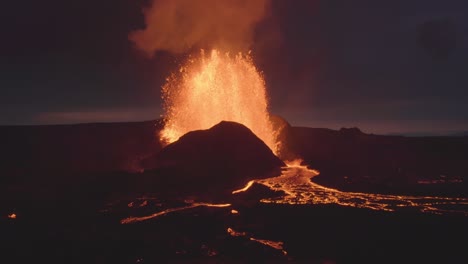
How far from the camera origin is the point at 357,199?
1156 inches

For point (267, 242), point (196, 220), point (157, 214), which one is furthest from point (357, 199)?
point (157, 214)

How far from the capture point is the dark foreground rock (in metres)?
35.9

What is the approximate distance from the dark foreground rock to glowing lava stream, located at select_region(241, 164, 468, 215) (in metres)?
4.08

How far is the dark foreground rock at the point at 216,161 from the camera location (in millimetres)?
35938

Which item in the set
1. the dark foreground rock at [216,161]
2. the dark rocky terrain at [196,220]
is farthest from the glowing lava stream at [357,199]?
the dark foreground rock at [216,161]

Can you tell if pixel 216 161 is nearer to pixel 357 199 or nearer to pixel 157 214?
pixel 357 199

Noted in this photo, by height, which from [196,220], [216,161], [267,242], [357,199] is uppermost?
[216,161]

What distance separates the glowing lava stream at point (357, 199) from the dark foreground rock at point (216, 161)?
4.08 metres

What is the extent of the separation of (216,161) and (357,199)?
14704mm

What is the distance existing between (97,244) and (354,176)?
88.5 feet

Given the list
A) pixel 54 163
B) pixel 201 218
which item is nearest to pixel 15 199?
pixel 201 218

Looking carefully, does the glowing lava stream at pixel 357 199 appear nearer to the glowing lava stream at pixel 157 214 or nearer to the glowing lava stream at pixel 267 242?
the glowing lava stream at pixel 157 214

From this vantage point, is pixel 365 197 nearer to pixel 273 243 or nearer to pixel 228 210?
pixel 228 210

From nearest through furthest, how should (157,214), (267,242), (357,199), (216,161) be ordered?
(267,242) → (157,214) → (357,199) → (216,161)
